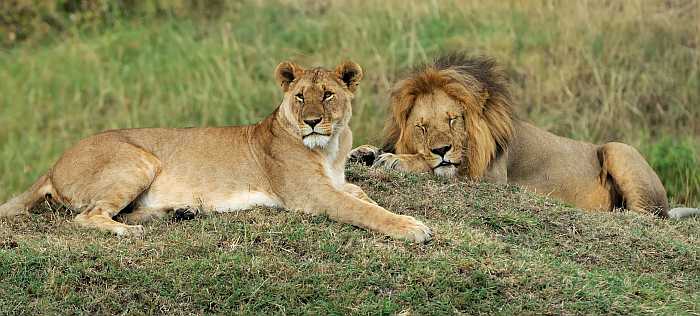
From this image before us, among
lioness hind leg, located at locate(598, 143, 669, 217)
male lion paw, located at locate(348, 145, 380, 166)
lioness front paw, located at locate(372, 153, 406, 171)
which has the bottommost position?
lioness hind leg, located at locate(598, 143, 669, 217)

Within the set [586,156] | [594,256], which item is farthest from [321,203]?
[586,156]

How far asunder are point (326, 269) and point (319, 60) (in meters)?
6.10

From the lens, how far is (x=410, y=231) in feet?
15.6

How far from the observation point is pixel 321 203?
5.07 meters

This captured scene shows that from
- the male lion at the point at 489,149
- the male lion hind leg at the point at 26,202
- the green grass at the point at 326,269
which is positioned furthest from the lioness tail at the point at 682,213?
the male lion hind leg at the point at 26,202

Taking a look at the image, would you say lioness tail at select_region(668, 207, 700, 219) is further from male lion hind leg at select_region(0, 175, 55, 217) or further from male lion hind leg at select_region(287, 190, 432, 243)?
male lion hind leg at select_region(0, 175, 55, 217)

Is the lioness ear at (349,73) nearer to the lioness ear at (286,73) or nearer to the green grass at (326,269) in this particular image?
the lioness ear at (286,73)

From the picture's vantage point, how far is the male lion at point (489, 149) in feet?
20.7

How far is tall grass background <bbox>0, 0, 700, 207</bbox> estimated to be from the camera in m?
9.62

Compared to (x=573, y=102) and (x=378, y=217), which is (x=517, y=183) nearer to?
(x=378, y=217)

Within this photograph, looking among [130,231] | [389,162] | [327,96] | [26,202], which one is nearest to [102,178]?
[130,231]

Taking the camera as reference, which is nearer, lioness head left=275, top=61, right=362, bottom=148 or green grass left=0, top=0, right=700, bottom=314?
green grass left=0, top=0, right=700, bottom=314

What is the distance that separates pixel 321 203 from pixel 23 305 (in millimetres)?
1485

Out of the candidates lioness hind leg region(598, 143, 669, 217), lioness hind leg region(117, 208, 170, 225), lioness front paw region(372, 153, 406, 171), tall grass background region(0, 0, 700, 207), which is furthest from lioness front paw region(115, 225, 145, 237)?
tall grass background region(0, 0, 700, 207)
